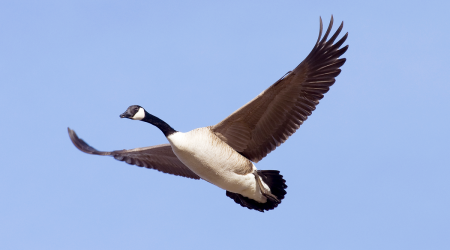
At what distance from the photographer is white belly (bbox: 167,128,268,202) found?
33.2ft

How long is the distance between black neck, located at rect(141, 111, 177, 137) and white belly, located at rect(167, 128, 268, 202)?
6.0 inches

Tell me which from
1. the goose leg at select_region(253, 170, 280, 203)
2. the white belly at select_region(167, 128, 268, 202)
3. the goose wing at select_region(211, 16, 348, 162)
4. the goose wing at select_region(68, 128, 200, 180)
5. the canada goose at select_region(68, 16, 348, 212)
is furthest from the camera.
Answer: the goose wing at select_region(68, 128, 200, 180)

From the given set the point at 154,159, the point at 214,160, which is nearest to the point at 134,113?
the point at 214,160

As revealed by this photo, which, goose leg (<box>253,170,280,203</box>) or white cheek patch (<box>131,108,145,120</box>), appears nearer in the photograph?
white cheek patch (<box>131,108,145,120</box>)

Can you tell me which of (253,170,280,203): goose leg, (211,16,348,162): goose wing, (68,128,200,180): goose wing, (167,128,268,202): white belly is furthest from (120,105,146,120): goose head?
(253,170,280,203): goose leg

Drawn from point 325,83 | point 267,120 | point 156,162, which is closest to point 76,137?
point 156,162

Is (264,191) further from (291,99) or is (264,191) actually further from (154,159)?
(154,159)

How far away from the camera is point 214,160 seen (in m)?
10.3

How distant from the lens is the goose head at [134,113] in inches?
421

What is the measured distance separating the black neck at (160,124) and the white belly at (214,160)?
0.15 metres

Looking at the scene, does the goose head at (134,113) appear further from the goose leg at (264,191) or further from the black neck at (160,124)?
the goose leg at (264,191)

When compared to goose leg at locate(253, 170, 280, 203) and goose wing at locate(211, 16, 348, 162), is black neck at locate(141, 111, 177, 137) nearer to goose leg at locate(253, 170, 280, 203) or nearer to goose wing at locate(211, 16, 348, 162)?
goose wing at locate(211, 16, 348, 162)

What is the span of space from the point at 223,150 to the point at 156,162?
2.46 meters

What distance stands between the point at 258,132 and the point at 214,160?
1.13 m
